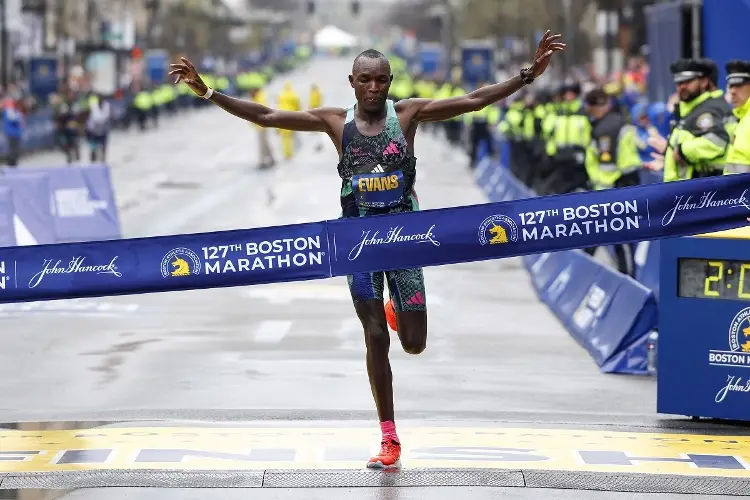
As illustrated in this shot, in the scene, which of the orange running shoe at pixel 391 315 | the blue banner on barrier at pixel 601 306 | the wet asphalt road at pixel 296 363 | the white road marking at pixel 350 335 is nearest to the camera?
the orange running shoe at pixel 391 315

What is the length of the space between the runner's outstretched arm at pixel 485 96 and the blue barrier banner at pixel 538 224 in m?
0.53

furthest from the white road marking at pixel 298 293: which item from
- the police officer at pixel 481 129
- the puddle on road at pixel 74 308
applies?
the police officer at pixel 481 129

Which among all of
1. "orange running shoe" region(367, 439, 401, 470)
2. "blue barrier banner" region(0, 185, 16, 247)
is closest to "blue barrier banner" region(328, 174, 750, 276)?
"orange running shoe" region(367, 439, 401, 470)

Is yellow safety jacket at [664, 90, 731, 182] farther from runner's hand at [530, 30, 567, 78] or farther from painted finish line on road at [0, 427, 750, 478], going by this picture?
runner's hand at [530, 30, 567, 78]

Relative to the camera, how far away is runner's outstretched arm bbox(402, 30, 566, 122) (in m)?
8.44

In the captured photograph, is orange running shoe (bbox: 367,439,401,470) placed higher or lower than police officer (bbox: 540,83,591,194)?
lower

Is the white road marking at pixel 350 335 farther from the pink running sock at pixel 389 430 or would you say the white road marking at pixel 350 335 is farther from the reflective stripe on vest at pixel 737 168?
the pink running sock at pixel 389 430

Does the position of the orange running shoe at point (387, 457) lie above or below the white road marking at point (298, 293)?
below

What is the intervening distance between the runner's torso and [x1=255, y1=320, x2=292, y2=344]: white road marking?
506 cm

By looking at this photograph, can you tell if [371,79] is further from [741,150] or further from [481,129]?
[481,129]

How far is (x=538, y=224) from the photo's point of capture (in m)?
8.90

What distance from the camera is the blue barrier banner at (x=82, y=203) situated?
22.6 m

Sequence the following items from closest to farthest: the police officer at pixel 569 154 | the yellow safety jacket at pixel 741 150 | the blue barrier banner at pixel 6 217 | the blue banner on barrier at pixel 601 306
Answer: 1. the yellow safety jacket at pixel 741 150
2. the blue banner on barrier at pixel 601 306
3. the blue barrier banner at pixel 6 217
4. the police officer at pixel 569 154

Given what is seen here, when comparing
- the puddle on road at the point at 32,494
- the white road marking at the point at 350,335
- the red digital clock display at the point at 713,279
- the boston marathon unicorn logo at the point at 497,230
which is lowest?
the puddle on road at the point at 32,494
